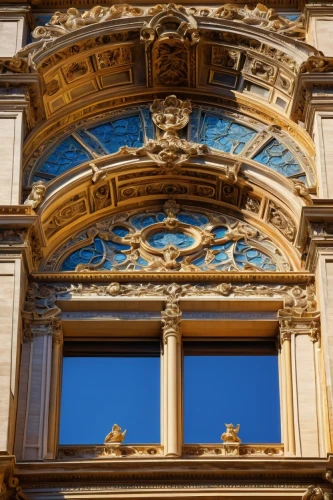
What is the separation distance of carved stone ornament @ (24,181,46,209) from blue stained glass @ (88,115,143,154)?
7.72 feet

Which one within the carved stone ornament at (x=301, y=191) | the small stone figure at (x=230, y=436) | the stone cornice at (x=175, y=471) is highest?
the carved stone ornament at (x=301, y=191)

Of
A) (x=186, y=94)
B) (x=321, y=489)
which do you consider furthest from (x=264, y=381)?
(x=186, y=94)

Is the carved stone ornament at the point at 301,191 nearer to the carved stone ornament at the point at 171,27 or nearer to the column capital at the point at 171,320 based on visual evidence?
the column capital at the point at 171,320

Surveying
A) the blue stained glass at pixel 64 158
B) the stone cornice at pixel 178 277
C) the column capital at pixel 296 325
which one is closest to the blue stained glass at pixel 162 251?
the stone cornice at pixel 178 277

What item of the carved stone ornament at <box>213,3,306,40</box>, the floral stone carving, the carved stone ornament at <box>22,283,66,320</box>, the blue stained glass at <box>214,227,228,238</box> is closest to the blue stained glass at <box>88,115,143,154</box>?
the floral stone carving

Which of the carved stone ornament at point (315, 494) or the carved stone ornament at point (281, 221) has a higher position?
the carved stone ornament at point (281, 221)

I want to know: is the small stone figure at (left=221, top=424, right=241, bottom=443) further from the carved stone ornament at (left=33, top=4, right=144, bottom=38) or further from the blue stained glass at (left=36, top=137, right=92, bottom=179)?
the carved stone ornament at (left=33, top=4, right=144, bottom=38)

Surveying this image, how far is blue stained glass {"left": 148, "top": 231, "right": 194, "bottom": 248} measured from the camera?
28.4m

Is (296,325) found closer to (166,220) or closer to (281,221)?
(281,221)

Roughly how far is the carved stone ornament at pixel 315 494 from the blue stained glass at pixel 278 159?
291 inches

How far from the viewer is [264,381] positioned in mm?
26266

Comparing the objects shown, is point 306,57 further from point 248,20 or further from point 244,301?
point 244,301

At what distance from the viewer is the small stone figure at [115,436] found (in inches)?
985

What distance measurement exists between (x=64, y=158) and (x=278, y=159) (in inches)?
163
